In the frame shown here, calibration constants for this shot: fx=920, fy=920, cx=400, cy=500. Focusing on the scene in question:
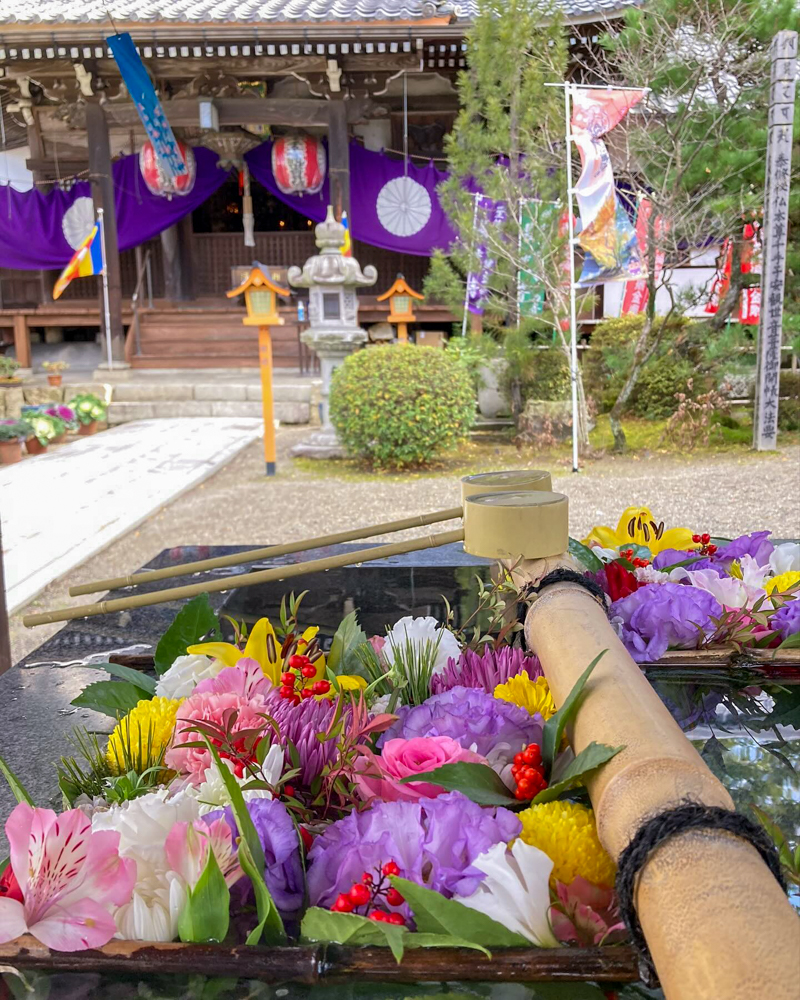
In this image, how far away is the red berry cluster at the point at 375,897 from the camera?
2.22ft

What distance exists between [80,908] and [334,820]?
0.79 feet

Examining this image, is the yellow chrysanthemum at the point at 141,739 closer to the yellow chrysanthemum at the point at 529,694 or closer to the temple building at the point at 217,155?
the yellow chrysanthemum at the point at 529,694

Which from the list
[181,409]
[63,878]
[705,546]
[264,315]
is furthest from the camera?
[181,409]

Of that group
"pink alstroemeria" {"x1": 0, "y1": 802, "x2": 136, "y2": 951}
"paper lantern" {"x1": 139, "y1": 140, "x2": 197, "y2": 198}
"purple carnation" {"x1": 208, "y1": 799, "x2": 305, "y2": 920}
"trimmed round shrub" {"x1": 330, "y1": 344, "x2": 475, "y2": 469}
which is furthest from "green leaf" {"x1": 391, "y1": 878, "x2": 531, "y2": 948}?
"paper lantern" {"x1": 139, "y1": 140, "x2": 197, "y2": 198}

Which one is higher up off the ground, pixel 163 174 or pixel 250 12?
pixel 250 12

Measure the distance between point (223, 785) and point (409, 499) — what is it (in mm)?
5677

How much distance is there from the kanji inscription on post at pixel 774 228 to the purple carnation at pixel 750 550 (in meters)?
6.37

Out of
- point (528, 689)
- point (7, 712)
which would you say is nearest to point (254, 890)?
point (528, 689)

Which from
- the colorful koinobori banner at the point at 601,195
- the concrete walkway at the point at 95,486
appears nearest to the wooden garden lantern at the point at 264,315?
the concrete walkway at the point at 95,486

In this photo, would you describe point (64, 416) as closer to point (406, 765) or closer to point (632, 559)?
point (632, 559)

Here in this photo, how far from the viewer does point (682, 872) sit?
0.58 meters

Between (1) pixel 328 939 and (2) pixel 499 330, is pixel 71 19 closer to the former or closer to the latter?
(2) pixel 499 330

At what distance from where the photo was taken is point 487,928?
2.16 feet

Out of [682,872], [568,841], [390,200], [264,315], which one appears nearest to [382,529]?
[568,841]
